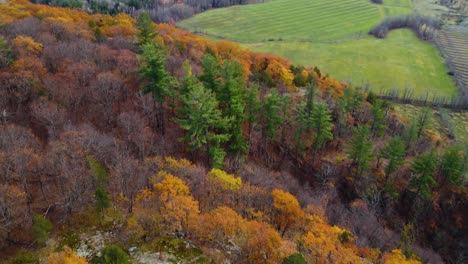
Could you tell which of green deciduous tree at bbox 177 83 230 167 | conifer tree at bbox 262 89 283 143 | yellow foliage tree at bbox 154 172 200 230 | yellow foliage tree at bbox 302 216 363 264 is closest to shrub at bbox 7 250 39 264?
yellow foliage tree at bbox 154 172 200 230

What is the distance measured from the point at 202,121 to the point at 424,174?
3466 centimetres

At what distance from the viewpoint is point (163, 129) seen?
5300 centimetres

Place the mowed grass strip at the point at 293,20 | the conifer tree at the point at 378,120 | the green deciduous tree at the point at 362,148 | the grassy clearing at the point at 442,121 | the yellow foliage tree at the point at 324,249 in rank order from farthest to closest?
the mowed grass strip at the point at 293,20
the grassy clearing at the point at 442,121
the conifer tree at the point at 378,120
the green deciduous tree at the point at 362,148
the yellow foliage tree at the point at 324,249

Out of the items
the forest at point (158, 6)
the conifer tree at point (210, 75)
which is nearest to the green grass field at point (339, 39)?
the forest at point (158, 6)

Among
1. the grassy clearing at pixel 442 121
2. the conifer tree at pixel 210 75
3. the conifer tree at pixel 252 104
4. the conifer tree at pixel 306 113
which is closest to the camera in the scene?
the conifer tree at pixel 210 75

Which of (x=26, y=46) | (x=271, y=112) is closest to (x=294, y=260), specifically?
(x=271, y=112)

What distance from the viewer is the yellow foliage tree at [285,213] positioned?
121 ft

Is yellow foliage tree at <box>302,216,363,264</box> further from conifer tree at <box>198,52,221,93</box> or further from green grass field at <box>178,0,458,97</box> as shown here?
green grass field at <box>178,0,458,97</box>

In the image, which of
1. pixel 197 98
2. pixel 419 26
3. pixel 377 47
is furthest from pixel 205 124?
pixel 419 26

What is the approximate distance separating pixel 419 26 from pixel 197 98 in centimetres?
14491

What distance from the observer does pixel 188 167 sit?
38.8 meters

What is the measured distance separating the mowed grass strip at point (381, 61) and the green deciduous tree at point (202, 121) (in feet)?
264

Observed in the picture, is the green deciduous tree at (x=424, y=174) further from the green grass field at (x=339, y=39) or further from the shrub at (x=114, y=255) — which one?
the green grass field at (x=339, y=39)

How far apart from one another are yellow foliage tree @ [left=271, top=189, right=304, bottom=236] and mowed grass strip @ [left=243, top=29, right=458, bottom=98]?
8491 cm
